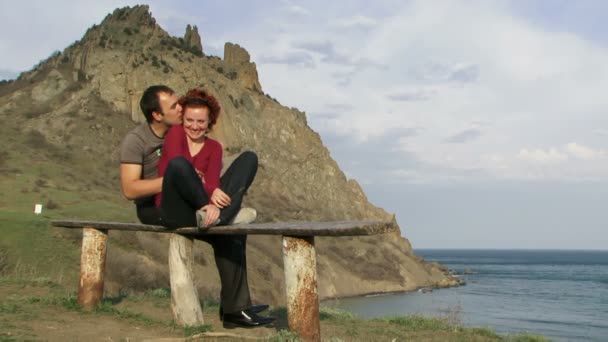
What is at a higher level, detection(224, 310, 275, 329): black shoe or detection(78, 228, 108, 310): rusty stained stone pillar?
detection(78, 228, 108, 310): rusty stained stone pillar

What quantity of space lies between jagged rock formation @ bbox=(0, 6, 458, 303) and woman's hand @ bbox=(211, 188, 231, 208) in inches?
1128

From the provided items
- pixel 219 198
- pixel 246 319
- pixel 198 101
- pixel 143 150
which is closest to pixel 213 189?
pixel 219 198

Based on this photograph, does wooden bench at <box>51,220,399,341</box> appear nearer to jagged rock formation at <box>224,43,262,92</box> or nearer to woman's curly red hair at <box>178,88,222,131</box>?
woman's curly red hair at <box>178,88,222,131</box>

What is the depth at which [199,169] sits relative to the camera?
5.82 m

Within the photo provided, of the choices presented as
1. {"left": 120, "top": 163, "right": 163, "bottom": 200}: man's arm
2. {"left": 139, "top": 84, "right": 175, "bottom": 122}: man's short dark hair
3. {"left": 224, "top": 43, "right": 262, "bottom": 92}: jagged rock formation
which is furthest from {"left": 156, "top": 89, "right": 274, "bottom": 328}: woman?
{"left": 224, "top": 43, "right": 262, "bottom": 92}: jagged rock formation

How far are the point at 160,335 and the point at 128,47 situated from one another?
53733 mm

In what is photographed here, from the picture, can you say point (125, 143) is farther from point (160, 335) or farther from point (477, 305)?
point (477, 305)

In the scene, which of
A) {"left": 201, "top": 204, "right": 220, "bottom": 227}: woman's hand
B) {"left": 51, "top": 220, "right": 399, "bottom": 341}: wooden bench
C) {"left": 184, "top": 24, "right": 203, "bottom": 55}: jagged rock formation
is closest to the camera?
{"left": 51, "top": 220, "right": 399, "bottom": 341}: wooden bench

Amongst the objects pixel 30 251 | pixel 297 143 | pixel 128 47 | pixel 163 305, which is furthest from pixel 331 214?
pixel 163 305

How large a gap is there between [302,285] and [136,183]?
209 cm

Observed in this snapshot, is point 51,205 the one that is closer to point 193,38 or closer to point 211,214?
point 211,214

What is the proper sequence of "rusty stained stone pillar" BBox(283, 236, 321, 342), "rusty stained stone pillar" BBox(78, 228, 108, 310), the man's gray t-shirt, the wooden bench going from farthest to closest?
"rusty stained stone pillar" BBox(78, 228, 108, 310)
the man's gray t-shirt
"rusty stained stone pillar" BBox(283, 236, 321, 342)
the wooden bench

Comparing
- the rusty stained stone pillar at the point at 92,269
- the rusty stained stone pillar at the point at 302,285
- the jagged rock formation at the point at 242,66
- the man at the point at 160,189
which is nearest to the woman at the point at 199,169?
the man at the point at 160,189

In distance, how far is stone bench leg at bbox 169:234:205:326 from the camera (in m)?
6.04
